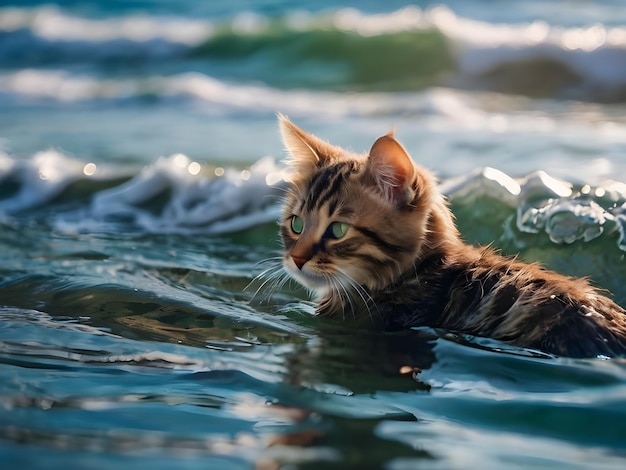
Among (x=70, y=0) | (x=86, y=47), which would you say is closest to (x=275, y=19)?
(x=86, y=47)

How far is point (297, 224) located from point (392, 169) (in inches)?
21.9

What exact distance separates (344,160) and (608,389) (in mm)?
1631

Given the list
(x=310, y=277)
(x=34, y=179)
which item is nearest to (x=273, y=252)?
(x=310, y=277)

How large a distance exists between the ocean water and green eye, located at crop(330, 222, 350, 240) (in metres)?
0.38

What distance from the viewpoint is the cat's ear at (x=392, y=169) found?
3.79 m

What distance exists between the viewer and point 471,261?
401 cm

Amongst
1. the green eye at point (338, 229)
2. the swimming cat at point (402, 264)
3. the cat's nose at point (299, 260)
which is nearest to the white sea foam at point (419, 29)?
the swimming cat at point (402, 264)

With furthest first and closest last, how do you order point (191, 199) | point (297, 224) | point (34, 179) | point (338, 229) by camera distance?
point (34, 179), point (191, 199), point (297, 224), point (338, 229)

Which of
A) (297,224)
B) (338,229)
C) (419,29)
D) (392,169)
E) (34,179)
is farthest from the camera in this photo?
(419,29)

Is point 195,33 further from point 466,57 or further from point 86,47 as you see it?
point 466,57

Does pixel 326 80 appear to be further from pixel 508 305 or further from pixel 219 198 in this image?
pixel 508 305

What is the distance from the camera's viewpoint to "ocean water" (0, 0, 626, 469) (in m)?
2.94

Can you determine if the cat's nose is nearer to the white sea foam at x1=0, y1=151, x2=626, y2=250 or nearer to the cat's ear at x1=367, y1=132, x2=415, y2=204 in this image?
the cat's ear at x1=367, y1=132, x2=415, y2=204

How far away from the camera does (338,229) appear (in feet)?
13.1
